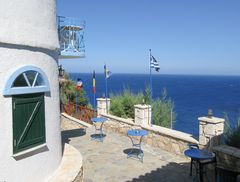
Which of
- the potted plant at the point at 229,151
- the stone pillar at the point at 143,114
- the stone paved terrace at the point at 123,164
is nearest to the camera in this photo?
the potted plant at the point at 229,151

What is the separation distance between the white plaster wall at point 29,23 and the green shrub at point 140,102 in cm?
869

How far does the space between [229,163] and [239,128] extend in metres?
1.44

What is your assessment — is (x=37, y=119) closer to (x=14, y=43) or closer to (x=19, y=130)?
(x=19, y=130)

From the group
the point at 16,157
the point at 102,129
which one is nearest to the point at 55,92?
the point at 16,157

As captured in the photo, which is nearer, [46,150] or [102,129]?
[46,150]

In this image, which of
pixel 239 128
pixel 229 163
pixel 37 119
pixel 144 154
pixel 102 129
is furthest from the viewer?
pixel 102 129

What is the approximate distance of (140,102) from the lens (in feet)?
49.0

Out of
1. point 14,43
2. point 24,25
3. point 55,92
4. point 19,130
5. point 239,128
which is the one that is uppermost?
point 24,25

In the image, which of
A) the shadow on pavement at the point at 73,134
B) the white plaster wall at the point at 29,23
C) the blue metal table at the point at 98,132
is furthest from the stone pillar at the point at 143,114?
the white plaster wall at the point at 29,23

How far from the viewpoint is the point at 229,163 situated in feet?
27.5

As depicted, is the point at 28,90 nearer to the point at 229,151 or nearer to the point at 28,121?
the point at 28,121

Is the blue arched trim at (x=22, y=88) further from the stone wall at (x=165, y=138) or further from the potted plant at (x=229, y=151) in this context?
the stone wall at (x=165, y=138)

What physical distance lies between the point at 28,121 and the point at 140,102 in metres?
9.49

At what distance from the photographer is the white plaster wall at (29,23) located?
18.0 feet
